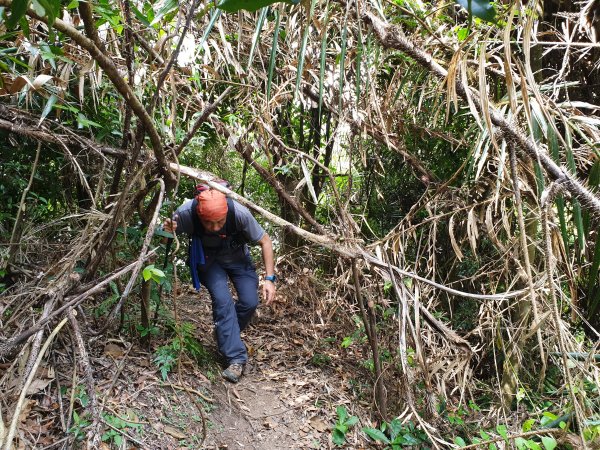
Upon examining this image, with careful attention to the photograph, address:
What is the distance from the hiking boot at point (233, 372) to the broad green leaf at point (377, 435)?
1.06 m

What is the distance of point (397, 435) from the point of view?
3.41 meters

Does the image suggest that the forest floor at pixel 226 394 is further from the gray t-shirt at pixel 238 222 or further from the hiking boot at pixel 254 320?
the gray t-shirt at pixel 238 222

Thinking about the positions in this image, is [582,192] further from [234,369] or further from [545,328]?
[234,369]

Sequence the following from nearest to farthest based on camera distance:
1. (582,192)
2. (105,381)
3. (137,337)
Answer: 1. (582,192)
2. (105,381)
3. (137,337)

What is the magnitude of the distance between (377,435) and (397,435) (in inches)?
5.9

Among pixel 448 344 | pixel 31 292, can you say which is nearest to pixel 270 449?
pixel 448 344

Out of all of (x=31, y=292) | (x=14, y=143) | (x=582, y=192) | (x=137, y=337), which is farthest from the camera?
(x=137, y=337)

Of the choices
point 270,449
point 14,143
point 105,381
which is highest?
point 14,143

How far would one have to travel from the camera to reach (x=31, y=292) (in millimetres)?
2537

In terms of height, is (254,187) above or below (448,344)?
above

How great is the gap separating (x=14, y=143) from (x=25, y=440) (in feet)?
6.16

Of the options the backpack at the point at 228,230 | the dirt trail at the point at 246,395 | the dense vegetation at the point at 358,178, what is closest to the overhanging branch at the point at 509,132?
the dense vegetation at the point at 358,178

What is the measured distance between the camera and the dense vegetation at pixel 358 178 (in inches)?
79.0

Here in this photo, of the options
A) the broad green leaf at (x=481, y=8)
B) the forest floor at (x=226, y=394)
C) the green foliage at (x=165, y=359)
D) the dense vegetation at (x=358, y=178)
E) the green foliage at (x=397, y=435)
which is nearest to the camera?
the broad green leaf at (x=481, y=8)
